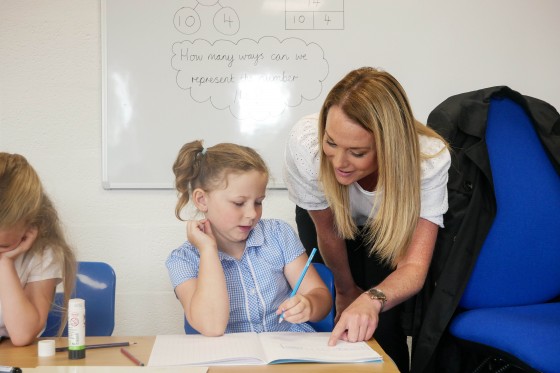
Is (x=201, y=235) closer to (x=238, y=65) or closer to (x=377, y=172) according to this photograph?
(x=377, y=172)

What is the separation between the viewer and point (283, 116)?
2814 mm

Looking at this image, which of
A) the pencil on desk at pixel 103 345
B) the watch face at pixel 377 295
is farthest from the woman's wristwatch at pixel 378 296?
the pencil on desk at pixel 103 345

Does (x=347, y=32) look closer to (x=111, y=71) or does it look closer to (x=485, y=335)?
(x=111, y=71)

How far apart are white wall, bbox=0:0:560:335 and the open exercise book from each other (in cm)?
146

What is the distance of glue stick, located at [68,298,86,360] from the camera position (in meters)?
1.22

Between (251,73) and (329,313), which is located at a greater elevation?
(251,73)

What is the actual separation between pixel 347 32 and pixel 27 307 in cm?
178

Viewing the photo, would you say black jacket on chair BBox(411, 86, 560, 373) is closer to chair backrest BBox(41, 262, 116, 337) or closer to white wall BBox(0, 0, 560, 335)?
chair backrest BBox(41, 262, 116, 337)

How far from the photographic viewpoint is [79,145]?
281 centimetres

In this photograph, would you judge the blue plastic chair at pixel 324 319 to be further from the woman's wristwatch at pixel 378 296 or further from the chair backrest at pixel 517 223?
the chair backrest at pixel 517 223

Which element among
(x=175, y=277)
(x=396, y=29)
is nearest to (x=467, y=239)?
(x=175, y=277)

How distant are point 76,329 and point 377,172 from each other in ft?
2.92

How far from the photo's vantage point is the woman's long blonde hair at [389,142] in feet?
5.24

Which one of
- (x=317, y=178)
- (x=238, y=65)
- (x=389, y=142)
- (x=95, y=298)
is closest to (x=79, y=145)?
(x=238, y=65)
